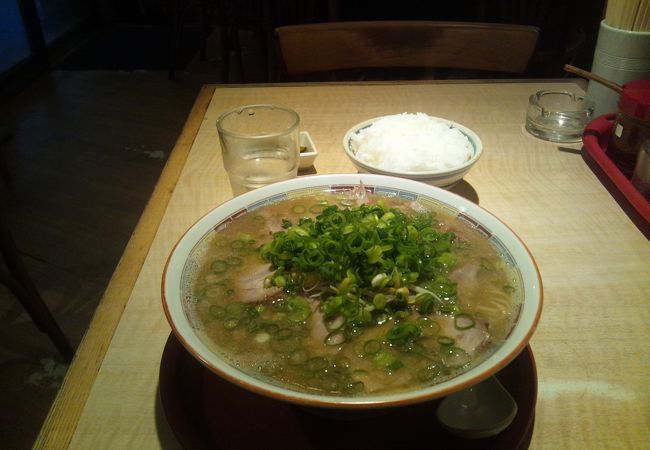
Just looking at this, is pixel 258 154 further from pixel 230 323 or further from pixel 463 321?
pixel 463 321

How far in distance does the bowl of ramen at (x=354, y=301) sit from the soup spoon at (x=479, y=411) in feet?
0.30

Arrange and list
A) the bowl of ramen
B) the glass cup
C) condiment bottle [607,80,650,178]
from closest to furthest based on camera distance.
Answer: the bowl of ramen < the glass cup < condiment bottle [607,80,650,178]

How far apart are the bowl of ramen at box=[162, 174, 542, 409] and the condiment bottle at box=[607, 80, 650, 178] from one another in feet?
2.47

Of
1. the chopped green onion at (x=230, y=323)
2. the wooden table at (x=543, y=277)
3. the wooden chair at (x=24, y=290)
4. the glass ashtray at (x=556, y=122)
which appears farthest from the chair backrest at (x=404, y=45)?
the chopped green onion at (x=230, y=323)

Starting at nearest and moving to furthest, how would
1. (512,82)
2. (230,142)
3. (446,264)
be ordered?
(446,264) < (230,142) < (512,82)

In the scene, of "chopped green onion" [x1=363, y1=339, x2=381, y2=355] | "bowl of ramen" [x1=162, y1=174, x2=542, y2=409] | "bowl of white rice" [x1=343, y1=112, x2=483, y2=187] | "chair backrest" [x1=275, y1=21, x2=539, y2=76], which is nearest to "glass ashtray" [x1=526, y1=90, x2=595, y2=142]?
"bowl of white rice" [x1=343, y1=112, x2=483, y2=187]

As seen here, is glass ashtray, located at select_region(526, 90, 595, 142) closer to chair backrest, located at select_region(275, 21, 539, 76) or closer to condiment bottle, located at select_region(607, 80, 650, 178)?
condiment bottle, located at select_region(607, 80, 650, 178)

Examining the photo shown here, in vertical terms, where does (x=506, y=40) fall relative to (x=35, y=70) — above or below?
above

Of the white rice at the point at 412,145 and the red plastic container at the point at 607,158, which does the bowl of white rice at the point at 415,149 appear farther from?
the red plastic container at the point at 607,158

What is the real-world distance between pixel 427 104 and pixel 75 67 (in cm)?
504

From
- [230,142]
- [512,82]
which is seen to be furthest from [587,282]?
[512,82]

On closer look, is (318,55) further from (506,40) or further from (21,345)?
(21,345)

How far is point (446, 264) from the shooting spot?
1.05m

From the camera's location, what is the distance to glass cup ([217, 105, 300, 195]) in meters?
1.42
